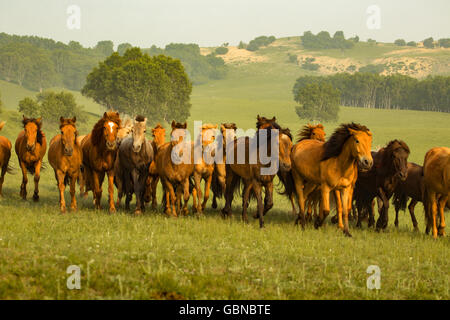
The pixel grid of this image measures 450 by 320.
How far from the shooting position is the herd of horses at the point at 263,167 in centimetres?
1177

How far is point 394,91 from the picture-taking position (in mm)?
109250

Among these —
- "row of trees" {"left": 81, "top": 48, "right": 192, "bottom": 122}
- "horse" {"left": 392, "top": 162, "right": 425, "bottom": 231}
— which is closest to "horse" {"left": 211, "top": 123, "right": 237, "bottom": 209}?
"horse" {"left": 392, "top": 162, "right": 425, "bottom": 231}

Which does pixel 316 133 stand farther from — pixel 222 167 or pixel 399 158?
pixel 222 167

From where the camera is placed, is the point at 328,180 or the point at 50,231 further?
the point at 328,180

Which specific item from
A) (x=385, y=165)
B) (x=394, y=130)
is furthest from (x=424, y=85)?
(x=385, y=165)

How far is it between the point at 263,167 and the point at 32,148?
7.13m

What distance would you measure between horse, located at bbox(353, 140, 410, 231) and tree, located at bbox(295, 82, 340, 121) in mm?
72219

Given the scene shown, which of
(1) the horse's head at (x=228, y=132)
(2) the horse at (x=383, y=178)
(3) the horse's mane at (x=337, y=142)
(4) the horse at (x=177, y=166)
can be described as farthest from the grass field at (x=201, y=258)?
(1) the horse's head at (x=228, y=132)

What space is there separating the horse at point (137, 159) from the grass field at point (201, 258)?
97 cm

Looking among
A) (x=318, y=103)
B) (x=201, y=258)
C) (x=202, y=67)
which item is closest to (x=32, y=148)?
(x=201, y=258)

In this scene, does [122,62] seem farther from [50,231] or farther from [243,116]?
[50,231]

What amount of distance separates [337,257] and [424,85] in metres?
106

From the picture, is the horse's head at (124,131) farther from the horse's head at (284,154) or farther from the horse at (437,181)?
the horse at (437,181)

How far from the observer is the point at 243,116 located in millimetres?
92000
